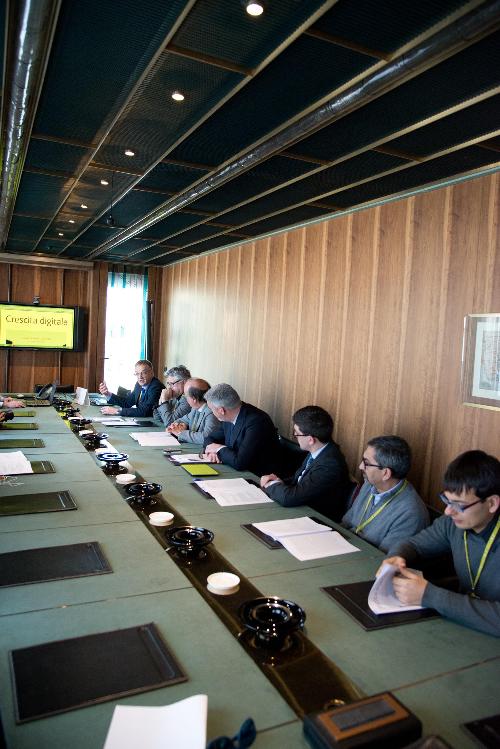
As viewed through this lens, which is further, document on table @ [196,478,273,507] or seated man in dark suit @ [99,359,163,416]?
seated man in dark suit @ [99,359,163,416]

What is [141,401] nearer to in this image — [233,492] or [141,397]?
[141,397]

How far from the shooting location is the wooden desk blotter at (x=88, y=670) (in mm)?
1159

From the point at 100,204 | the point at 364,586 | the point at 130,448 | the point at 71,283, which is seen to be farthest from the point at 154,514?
the point at 71,283

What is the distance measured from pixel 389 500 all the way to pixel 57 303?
7497 mm

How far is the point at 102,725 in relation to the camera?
1.09 meters

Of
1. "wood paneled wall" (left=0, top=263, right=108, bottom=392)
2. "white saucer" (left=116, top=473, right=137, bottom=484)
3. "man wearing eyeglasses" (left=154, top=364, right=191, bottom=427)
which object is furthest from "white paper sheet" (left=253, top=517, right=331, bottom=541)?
"wood paneled wall" (left=0, top=263, right=108, bottom=392)

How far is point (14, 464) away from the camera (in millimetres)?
3115

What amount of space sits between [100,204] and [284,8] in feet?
11.0

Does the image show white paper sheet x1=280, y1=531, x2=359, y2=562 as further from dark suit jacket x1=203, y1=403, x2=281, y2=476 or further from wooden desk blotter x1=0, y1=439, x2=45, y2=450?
wooden desk blotter x1=0, y1=439, x2=45, y2=450

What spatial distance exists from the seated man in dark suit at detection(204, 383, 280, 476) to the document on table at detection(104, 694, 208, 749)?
7.57 feet

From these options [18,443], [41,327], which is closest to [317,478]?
[18,443]

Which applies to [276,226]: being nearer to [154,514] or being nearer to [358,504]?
[358,504]

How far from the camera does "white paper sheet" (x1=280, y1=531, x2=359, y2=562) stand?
2.07m

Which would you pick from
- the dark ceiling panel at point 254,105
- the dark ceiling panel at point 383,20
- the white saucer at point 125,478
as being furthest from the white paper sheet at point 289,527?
the dark ceiling panel at point 383,20
